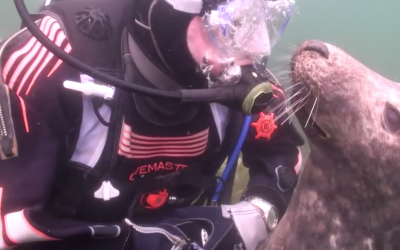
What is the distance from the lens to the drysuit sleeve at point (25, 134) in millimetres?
2174

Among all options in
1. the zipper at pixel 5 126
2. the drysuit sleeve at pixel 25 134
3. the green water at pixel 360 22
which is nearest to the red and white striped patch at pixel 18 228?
the drysuit sleeve at pixel 25 134

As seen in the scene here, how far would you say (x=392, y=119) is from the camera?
2.50 m

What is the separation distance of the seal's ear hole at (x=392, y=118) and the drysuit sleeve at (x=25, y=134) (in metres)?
1.74

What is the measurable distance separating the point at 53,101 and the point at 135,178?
780 mm

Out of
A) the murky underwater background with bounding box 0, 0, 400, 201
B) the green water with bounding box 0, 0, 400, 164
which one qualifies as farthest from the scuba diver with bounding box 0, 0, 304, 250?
the green water with bounding box 0, 0, 400, 164

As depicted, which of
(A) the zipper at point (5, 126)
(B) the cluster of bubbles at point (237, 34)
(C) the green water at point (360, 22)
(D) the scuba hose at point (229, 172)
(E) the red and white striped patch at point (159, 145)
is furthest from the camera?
(C) the green water at point (360, 22)

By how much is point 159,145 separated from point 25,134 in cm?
92

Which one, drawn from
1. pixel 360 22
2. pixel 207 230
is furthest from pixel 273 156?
pixel 360 22

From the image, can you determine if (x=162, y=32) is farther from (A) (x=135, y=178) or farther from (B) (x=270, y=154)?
(B) (x=270, y=154)

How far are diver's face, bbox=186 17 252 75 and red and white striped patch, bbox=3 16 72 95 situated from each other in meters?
0.68

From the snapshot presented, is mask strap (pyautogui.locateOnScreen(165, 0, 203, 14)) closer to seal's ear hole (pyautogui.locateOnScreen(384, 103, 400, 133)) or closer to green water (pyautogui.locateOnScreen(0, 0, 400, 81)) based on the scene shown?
seal's ear hole (pyautogui.locateOnScreen(384, 103, 400, 133))

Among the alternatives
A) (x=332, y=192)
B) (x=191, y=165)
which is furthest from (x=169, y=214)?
(x=332, y=192)

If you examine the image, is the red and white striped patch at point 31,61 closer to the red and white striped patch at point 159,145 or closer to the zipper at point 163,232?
the red and white striped patch at point 159,145

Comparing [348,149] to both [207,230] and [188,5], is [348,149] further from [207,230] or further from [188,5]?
[188,5]
